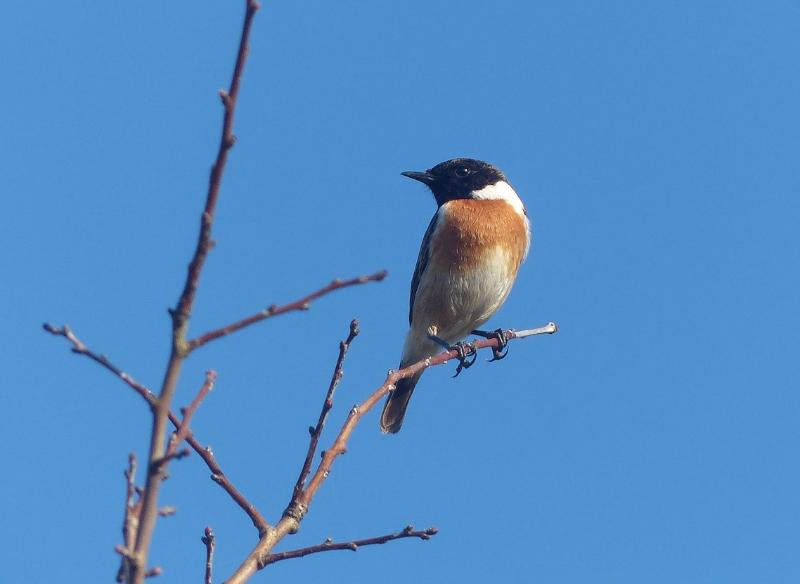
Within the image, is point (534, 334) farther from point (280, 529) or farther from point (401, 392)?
point (401, 392)

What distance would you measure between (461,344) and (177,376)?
19.5ft

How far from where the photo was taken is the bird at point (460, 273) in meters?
8.46

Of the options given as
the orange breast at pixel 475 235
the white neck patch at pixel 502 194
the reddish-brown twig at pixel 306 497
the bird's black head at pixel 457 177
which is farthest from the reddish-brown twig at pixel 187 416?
the bird's black head at pixel 457 177

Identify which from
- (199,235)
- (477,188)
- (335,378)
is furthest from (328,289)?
(477,188)

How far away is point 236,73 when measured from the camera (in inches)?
70.7

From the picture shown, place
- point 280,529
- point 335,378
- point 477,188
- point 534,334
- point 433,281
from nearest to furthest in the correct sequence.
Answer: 1. point 280,529
2. point 335,378
3. point 534,334
4. point 433,281
5. point 477,188

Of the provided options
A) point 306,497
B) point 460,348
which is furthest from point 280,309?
point 460,348

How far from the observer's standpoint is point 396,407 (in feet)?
29.3

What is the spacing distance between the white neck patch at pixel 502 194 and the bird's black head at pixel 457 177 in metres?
0.08

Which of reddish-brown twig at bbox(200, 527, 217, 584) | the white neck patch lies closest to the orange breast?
the white neck patch

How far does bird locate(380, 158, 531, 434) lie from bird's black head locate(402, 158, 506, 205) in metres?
0.26

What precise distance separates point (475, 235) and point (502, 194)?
1118 millimetres

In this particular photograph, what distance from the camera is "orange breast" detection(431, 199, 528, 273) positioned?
848cm

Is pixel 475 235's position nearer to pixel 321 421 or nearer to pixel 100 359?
pixel 321 421
